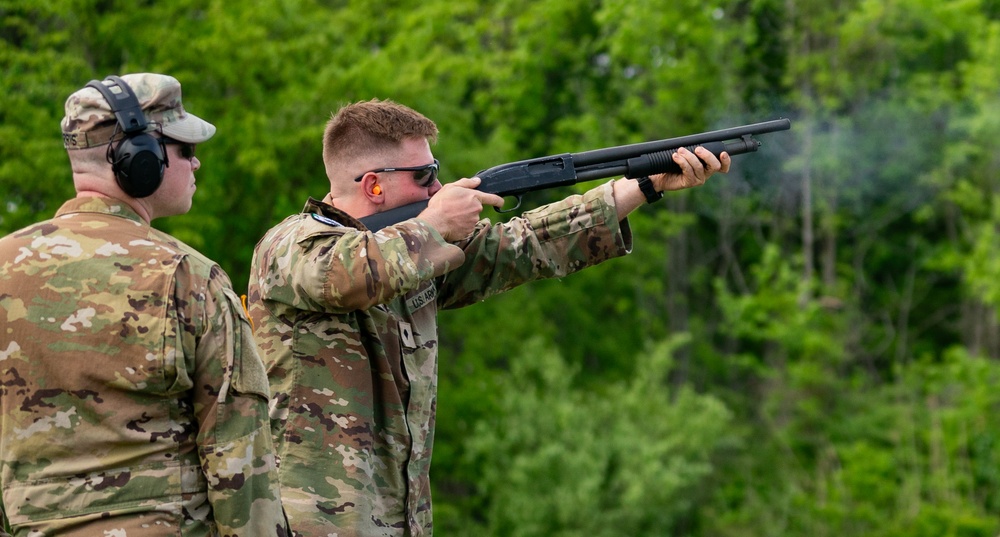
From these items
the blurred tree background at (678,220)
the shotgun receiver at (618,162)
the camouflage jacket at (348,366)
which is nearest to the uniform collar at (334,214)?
the camouflage jacket at (348,366)

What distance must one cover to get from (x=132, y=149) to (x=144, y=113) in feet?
0.40

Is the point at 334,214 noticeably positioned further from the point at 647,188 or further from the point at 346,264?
the point at 647,188

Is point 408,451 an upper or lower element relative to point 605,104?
upper

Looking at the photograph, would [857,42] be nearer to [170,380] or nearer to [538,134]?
[538,134]

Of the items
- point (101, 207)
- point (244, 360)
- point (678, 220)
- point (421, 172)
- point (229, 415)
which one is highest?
point (101, 207)

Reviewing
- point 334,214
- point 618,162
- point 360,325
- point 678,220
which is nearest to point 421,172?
point 334,214

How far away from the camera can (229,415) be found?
323 centimetres

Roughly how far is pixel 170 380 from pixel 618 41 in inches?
975

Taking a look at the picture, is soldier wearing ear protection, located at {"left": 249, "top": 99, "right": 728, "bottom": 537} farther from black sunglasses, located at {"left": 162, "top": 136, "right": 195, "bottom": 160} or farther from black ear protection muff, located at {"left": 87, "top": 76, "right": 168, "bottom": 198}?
black ear protection muff, located at {"left": 87, "top": 76, "right": 168, "bottom": 198}

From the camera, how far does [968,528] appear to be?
62.4 ft

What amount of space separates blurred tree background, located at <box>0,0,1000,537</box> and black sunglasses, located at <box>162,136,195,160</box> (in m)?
14.0

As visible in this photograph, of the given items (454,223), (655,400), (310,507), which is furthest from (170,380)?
(655,400)

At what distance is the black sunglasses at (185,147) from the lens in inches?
130

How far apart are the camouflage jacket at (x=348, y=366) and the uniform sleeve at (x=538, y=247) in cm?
47
